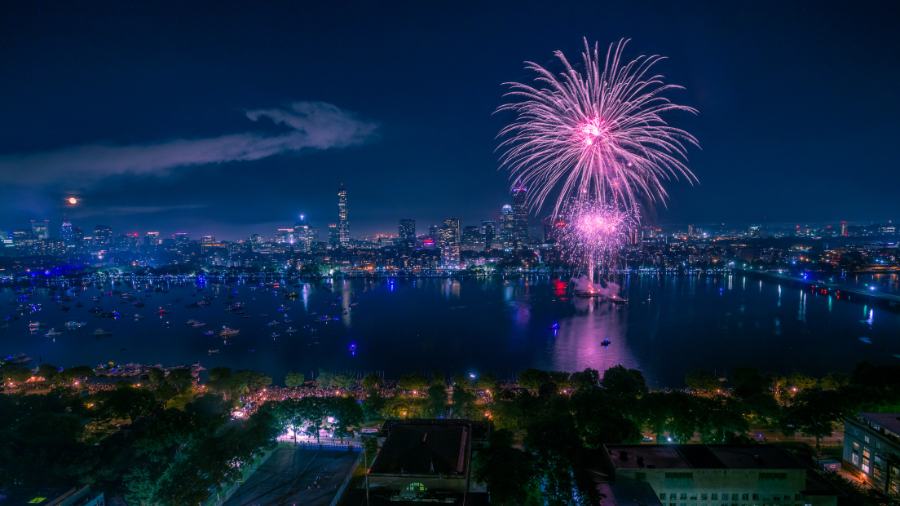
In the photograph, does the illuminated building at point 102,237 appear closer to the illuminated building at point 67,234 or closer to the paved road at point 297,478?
the illuminated building at point 67,234

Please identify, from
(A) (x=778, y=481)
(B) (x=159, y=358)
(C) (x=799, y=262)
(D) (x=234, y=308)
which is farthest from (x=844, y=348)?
(C) (x=799, y=262)

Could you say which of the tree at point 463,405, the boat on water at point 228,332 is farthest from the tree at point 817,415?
the boat on water at point 228,332

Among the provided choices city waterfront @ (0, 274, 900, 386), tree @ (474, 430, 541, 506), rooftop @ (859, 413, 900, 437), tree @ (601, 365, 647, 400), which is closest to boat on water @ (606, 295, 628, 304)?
city waterfront @ (0, 274, 900, 386)

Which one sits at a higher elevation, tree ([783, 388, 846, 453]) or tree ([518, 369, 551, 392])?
tree ([783, 388, 846, 453])

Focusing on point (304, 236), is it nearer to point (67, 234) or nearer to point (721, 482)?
point (67, 234)

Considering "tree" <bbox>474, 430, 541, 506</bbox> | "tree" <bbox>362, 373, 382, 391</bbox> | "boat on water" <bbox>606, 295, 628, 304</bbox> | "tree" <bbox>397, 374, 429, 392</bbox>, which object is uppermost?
"tree" <bbox>474, 430, 541, 506</bbox>

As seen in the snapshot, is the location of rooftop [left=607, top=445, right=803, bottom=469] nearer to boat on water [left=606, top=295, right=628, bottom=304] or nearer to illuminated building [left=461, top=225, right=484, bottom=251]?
boat on water [left=606, top=295, right=628, bottom=304]

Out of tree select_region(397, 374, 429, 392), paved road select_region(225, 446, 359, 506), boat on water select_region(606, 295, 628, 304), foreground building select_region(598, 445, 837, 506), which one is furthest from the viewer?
boat on water select_region(606, 295, 628, 304)
